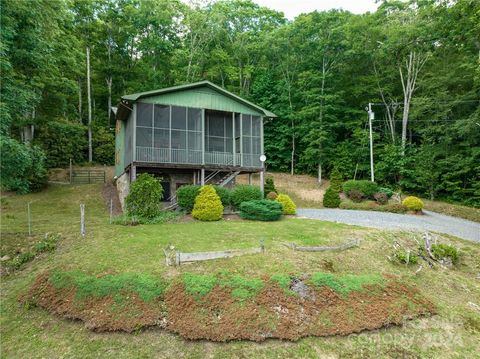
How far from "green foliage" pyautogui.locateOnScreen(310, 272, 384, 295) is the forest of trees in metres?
15.8

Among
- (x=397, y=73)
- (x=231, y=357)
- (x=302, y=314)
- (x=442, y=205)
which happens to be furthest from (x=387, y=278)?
(x=397, y=73)

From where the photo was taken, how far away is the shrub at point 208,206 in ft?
47.3

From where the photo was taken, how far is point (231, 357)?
18.9 feet

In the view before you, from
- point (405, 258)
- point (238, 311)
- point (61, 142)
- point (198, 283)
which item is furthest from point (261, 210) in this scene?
point (61, 142)

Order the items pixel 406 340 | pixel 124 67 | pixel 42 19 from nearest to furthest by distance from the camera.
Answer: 1. pixel 406 340
2. pixel 42 19
3. pixel 124 67

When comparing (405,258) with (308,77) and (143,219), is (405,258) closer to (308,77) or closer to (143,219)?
(143,219)

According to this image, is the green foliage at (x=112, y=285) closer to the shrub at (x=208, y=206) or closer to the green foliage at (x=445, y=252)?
the shrub at (x=208, y=206)

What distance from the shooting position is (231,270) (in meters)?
7.92

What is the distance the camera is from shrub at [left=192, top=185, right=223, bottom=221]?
47.3 ft

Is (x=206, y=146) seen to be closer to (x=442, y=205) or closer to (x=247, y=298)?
(x=247, y=298)

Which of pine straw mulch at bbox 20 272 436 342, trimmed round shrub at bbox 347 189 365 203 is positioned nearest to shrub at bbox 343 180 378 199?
trimmed round shrub at bbox 347 189 365 203

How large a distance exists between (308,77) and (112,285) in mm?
26416

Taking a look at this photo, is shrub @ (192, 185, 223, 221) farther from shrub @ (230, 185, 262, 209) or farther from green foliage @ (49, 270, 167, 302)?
green foliage @ (49, 270, 167, 302)

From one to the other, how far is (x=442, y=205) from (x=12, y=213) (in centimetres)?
2481
